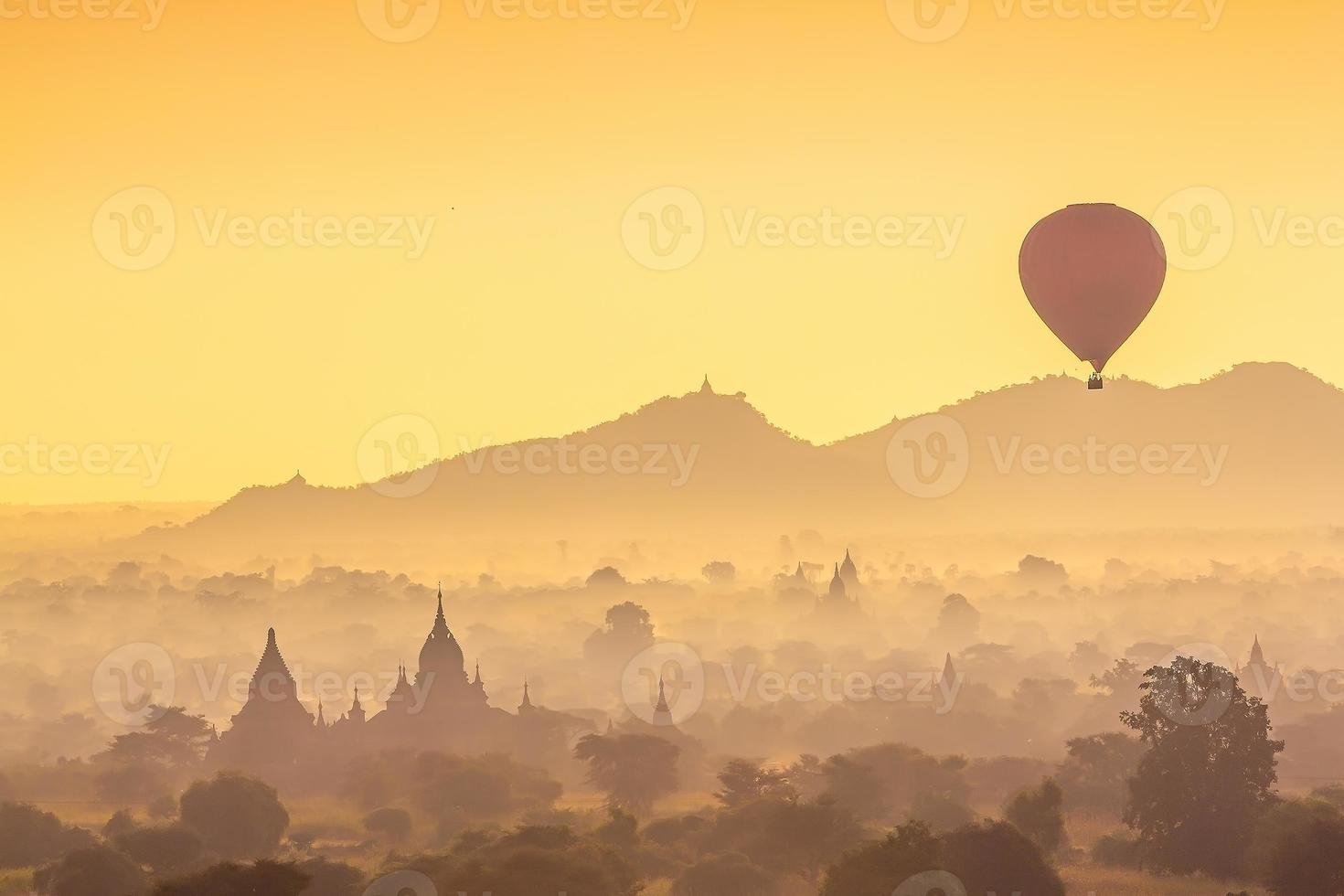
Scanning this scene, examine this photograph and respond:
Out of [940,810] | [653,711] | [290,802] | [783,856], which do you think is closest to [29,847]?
[290,802]

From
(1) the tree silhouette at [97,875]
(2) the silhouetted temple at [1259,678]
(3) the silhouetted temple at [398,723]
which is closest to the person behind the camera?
(1) the tree silhouette at [97,875]

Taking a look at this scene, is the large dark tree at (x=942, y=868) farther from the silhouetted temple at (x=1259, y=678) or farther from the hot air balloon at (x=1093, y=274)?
the silhouetted temple at (x=1259, y=678)

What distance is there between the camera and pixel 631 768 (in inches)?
4658

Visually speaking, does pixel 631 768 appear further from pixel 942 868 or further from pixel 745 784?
pixel 942 868

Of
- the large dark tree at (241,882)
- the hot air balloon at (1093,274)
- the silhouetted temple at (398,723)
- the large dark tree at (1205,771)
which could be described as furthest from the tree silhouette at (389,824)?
the hot air balloon at (1093,274)

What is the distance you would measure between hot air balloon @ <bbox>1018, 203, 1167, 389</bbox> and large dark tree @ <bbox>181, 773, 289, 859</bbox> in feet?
180

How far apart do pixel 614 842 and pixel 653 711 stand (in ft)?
286

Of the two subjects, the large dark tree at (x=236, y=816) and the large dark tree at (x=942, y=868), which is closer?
the large dark tree at (x=942, y=868)

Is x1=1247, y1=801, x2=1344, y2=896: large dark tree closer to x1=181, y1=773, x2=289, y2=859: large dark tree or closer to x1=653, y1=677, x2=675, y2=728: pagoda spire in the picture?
x1=181, y1=773, x2=289, y2=859: large dark tree

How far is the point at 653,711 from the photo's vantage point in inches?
7003

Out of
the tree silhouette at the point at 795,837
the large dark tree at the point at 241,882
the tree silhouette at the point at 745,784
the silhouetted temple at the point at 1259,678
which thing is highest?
the silhouetted temple at the point at 1259,678

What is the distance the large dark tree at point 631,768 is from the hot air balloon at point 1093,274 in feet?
209

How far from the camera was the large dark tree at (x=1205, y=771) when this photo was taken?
81.8 meters

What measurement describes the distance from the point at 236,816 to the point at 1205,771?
4974cm
